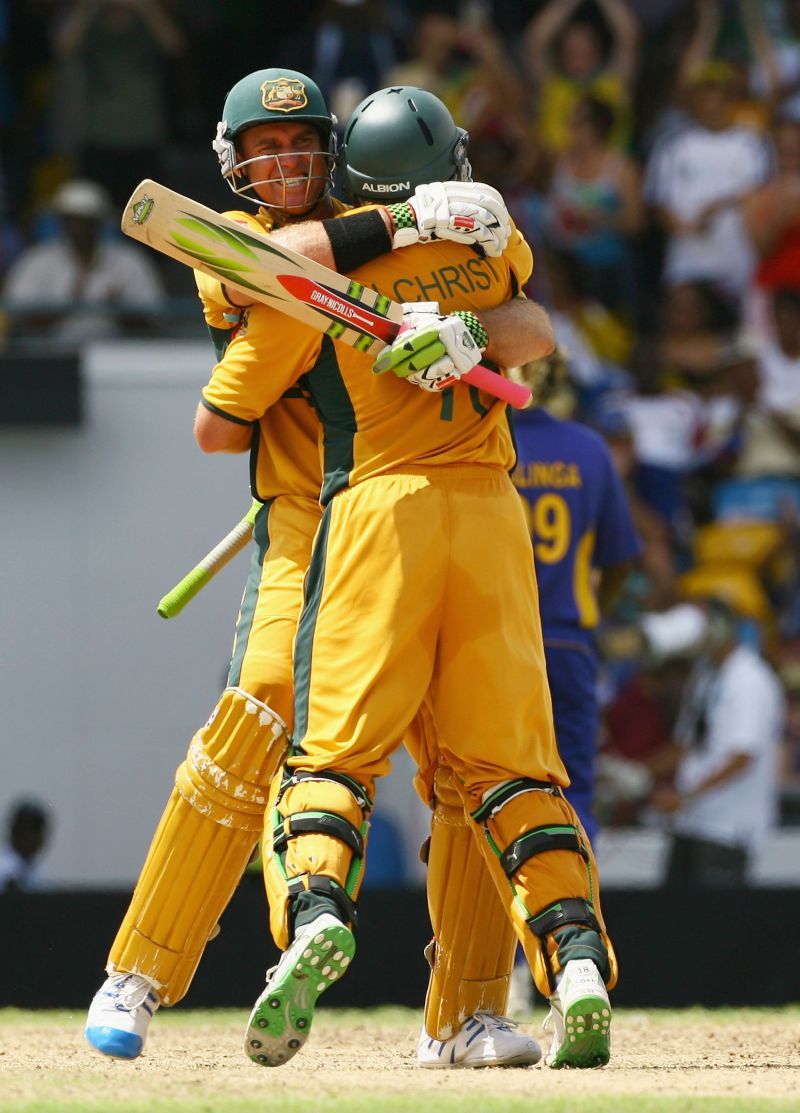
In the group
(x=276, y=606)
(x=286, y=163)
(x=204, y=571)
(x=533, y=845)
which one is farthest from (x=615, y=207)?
(x=533, y=845)

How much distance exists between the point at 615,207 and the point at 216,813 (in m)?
7.12

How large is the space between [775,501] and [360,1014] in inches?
169

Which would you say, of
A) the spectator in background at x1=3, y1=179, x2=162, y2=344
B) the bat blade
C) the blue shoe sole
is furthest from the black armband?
the spectator in background at x1=3, y1=179, x2=162, y2=344

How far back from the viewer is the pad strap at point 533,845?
183 inches

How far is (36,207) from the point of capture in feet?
38.2

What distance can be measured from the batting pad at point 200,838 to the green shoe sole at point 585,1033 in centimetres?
90

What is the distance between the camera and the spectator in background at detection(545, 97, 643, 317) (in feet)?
37.3

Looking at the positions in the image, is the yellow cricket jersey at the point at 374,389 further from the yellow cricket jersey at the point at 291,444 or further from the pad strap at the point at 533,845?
the pad strap at the point at 533,845

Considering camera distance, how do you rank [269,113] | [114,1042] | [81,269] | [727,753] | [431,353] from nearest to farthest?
[431,353], [114,1042], [269,113], [727,753], [81,269]

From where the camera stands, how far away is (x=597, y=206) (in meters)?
11.4

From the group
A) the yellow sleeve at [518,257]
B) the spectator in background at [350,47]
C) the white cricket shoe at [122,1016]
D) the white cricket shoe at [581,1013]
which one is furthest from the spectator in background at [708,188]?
the white cricket shoe at [581,1013]

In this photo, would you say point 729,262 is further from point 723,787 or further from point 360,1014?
point 360,1014

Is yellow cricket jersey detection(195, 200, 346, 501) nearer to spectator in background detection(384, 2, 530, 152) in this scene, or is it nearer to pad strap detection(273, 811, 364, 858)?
pad strap detection(273, 811, 364, 858)

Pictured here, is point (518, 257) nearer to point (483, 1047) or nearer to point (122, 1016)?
point (483, 1047)
